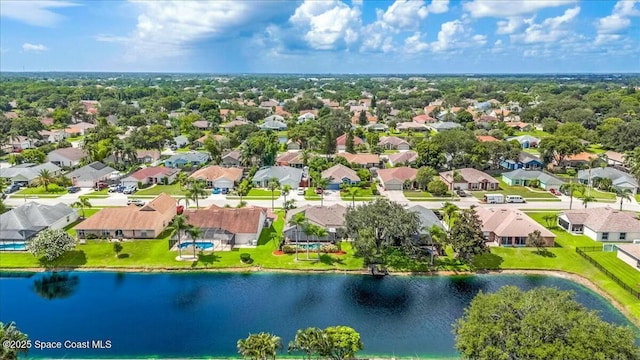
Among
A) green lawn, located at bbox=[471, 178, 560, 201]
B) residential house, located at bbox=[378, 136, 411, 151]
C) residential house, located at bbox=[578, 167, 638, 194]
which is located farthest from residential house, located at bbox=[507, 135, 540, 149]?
green lawn, located at bbox=[471, 178, 560, 201]

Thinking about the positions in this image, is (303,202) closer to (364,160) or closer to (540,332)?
(364,160)

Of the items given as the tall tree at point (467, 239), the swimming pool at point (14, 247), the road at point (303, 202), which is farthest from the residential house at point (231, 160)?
the tall tree at point (467, 239)

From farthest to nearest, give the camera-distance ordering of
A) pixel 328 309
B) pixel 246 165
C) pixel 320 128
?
pixel 320 128, pixel 246 165, pixel 328 309

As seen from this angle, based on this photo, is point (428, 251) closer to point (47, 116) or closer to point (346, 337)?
point (346, 337)

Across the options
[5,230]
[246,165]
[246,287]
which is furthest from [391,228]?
[246,165]

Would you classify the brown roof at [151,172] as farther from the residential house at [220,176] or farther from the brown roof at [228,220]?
the brown roof at [228,220]

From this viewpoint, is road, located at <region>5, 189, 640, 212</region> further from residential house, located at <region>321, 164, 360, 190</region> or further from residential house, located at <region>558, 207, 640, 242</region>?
residential house, located at <region>558, 207, 640, 242</region>
